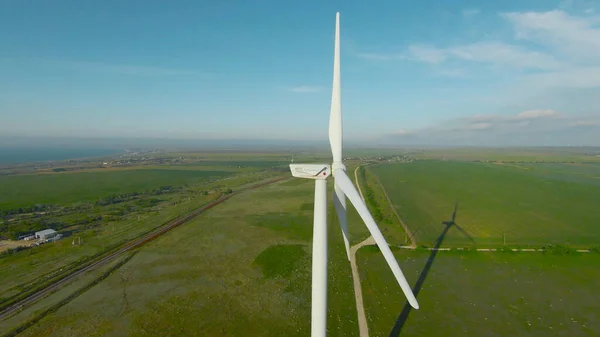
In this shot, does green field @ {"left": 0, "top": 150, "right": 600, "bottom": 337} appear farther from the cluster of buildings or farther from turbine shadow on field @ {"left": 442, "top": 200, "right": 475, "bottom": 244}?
the cluster of buildings

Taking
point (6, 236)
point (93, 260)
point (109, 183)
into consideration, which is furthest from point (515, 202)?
point (109, 183)

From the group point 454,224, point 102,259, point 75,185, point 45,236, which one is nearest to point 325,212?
point 102,259

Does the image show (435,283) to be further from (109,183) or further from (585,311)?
(109,183)

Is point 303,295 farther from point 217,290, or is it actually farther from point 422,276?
point 422,276

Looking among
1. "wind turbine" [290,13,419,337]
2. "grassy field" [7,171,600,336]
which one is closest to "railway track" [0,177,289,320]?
"grassy field" [7,171,600,336]

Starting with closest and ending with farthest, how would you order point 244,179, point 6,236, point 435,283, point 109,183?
point 435,283
point 6,236
point 109,183
point 244,179
